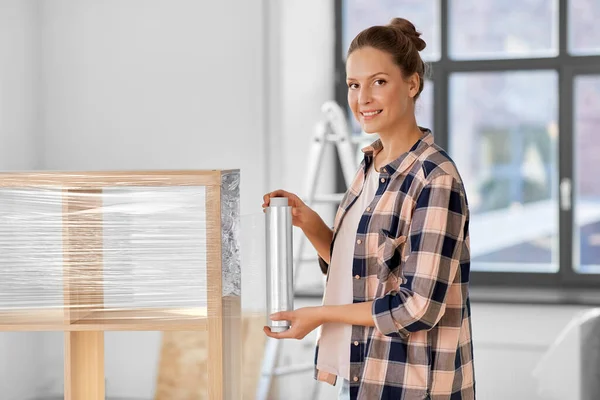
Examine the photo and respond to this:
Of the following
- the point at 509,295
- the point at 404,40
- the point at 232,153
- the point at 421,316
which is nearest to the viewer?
the point at 421,316

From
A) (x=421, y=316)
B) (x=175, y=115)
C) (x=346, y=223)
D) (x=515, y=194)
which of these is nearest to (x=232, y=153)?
(x=175, y=115)

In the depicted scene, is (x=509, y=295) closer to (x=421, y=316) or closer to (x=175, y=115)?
(x=175, y=115)

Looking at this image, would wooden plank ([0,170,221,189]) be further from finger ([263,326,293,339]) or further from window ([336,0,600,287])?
window ([336,0,600,287])

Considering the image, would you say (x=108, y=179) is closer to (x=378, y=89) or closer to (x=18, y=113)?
(x=378, y=89)

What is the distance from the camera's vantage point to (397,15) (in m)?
3.95

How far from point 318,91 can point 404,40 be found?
7.64 feet

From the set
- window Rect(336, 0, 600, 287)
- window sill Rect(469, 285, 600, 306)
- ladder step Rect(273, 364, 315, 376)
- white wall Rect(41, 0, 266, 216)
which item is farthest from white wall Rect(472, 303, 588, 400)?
white wall Rect(41, 0, 266, 216)

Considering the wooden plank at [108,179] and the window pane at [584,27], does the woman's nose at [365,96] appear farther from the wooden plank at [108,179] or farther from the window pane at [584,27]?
the window pane at [584,27]

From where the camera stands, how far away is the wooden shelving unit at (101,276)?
5.47 feet

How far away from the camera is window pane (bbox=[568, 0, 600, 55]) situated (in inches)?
Result: 149

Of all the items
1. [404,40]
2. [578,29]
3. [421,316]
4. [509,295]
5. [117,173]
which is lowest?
[509,295]

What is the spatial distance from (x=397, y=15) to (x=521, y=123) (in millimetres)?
774

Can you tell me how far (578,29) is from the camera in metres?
3.80

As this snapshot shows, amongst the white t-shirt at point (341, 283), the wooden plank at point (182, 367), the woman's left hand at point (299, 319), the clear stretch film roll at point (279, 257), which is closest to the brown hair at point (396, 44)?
the white t-shirt at point (341, 283)
